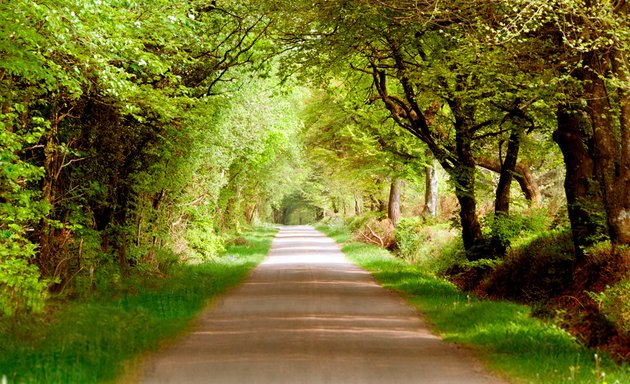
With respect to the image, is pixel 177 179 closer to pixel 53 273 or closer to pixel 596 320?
pixel 53 273

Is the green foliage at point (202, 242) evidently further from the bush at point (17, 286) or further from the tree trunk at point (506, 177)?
the bush at point (17, 286)

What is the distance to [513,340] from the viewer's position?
36.5 ft

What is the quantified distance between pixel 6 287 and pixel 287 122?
30.2m

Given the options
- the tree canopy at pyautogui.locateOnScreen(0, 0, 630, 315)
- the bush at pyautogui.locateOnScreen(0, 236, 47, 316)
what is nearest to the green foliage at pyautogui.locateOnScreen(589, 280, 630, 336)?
the tree canopy at pyautogui.locateOnScreen(0, 0, 630, 315)

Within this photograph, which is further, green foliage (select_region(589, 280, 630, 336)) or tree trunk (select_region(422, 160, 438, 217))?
tree trunk (select_region(422, 160, 438, 217))

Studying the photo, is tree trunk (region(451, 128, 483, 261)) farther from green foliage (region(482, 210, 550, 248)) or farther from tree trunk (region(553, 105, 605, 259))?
tree trunk (region(553, 105, 605, 259))

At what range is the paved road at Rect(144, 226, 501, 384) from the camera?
347 inches

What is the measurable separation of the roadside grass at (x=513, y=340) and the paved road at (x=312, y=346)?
0.40 meters

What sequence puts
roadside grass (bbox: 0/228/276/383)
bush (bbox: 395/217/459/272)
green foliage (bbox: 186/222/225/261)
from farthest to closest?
green foliage (bbox: 186/222/225/261), bush (bbox: 395/217/459/272), roadside grass (bbox: 0/228/276/383)

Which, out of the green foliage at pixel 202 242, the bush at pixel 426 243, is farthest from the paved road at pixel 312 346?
the green foliage at pixel 202 242

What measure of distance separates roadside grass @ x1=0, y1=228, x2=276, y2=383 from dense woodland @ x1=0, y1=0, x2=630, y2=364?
67 centimetres

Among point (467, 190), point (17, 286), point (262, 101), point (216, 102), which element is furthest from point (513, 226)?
point (17, 286)

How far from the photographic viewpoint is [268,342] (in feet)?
37.4

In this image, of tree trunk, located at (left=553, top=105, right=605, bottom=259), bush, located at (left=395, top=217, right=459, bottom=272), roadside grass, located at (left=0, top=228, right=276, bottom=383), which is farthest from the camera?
bush, located at (left=395, top=217, right=459, bottom=272)
